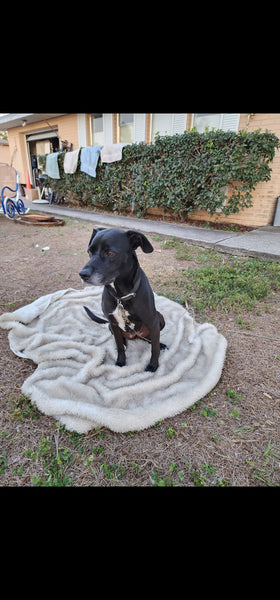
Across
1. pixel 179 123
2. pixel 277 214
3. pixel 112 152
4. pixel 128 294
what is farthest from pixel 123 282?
pixel 179 123

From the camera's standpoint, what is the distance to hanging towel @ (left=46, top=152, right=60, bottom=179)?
10.0 meters

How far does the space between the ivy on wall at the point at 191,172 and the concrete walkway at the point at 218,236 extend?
1.64 feet

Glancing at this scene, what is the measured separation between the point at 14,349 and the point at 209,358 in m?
1.59

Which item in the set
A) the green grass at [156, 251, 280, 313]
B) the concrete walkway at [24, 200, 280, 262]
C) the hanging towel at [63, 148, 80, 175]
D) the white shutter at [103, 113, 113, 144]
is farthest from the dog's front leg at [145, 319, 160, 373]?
the white shutter at [103, 113, 113, 144]

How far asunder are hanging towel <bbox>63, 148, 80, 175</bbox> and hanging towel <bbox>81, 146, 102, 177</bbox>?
0.36 meters

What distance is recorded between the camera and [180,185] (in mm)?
6438

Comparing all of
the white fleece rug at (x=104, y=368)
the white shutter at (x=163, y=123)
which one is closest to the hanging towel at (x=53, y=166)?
the white shutter at (x=163, y=123)

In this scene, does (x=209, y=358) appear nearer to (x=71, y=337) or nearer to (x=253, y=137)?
(x=71, y=337)

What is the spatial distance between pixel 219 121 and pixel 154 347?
22.1ft

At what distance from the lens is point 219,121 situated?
675 cm

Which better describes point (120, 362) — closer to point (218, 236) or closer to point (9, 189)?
point (218, 236)

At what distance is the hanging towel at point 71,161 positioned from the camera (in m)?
9.06

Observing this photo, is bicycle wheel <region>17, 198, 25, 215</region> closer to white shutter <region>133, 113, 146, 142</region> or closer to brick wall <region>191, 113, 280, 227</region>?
white shutter <region>133, 113, 146, 142</region>
